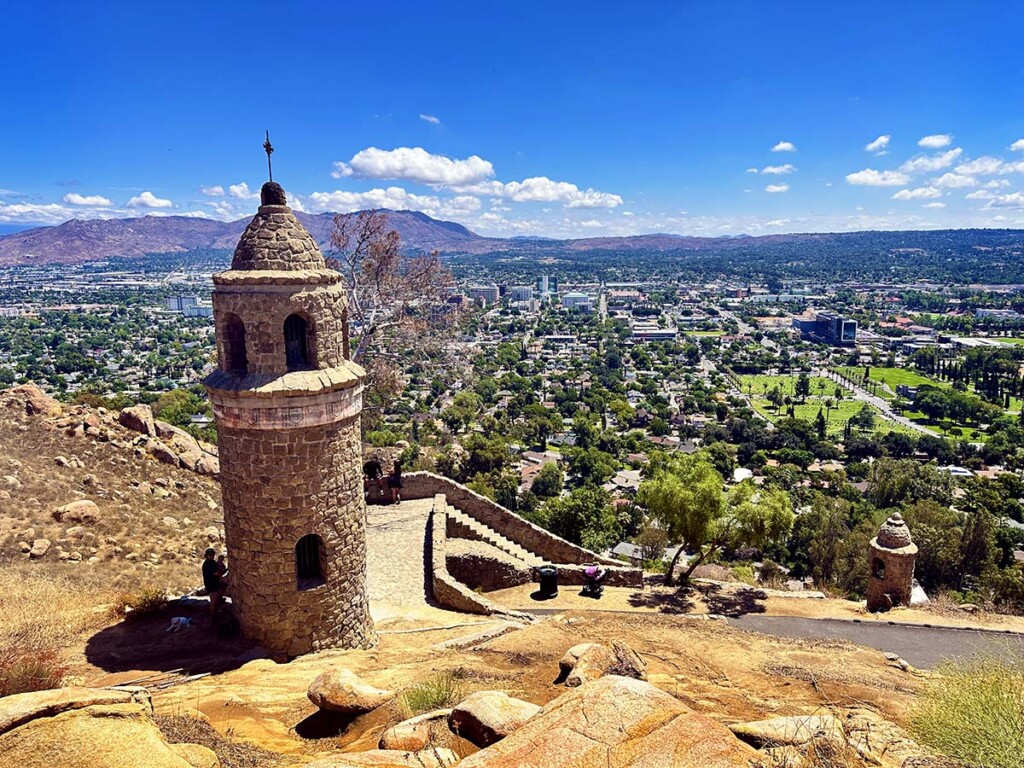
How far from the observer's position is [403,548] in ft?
57.6

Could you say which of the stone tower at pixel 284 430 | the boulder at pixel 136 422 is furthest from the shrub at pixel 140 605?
the boulder at pixel 136 422

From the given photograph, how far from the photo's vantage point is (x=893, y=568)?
1639 centimetres

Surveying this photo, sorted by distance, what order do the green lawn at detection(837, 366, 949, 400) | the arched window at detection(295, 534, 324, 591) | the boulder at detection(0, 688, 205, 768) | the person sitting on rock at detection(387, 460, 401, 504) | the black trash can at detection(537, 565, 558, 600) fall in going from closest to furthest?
the boulder at detection(0, 688, 205, 768) → the arched window at detection(295, 534, 324, 591) → the black trash can at detection(537, 565, 558, 600) → the person sitting on rock at detection(387, 460, 401, 504) → the green lawn at detection(837, 366, 949, 400)

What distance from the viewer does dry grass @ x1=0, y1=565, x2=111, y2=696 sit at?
7.80 meters

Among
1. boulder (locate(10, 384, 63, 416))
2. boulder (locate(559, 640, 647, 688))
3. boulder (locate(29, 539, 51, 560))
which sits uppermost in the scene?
boulder (locate(10, 384, 63, 416))

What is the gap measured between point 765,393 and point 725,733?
10956cm

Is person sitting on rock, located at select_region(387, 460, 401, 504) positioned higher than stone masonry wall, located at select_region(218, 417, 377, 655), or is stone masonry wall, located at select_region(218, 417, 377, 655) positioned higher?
stone masonry wall, located at select_region(218, 417, 377, 655)

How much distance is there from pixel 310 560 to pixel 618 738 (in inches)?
273

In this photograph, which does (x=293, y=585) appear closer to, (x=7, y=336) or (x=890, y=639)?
(x=890, y=639)

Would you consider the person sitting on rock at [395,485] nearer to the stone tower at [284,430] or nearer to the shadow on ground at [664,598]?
the shadow on ground at [664,598]

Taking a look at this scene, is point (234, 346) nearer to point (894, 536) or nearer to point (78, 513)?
point (78, 513)

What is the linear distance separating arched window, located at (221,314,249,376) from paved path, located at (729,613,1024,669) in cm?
1180

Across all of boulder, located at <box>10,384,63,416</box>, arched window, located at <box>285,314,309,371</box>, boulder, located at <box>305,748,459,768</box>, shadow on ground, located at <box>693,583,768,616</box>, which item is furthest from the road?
boulder, located at <box>305,748,459,768</box>

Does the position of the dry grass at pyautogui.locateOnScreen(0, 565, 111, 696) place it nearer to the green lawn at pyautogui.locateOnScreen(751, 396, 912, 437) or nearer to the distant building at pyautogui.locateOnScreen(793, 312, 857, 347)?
the green lawn at pyautogui.locateOnScreen(751, 396, 912, 437)
